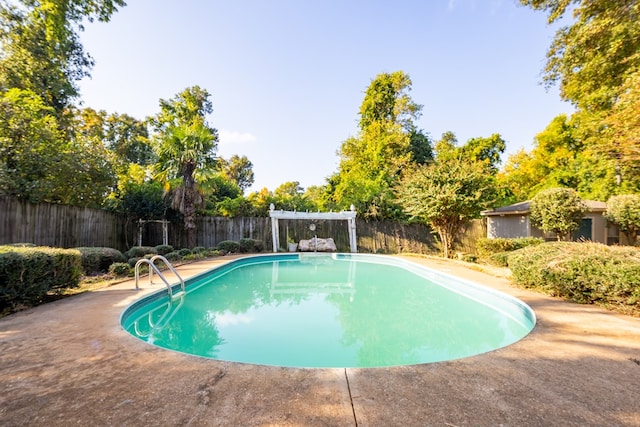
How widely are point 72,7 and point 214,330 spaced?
7.61 meters

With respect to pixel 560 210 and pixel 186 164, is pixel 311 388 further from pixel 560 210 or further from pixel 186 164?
pixel 560 210

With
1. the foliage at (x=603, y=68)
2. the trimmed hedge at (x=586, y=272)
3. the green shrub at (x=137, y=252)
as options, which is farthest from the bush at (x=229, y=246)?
the foliage at (x=603, y=68)

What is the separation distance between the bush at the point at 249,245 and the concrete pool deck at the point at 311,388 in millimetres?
9984

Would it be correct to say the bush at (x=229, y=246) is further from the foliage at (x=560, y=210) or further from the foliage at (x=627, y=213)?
the foliage at (x=627, y=213)

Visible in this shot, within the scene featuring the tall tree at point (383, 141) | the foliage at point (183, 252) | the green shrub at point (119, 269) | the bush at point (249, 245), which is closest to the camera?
the green shrub at point (119, 269)

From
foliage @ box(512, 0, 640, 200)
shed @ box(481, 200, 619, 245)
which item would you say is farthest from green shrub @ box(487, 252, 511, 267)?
shed @ box(481, 200, 619, 245)

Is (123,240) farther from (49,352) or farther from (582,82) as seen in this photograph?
(582,82)

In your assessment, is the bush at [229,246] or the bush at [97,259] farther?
the bush at [229,246]

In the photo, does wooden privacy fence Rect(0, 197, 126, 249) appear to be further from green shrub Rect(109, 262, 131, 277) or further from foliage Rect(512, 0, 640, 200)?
foliage Rect(512, 0, 640, 200)

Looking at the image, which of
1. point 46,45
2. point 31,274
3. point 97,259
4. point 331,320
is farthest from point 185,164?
point 331,320

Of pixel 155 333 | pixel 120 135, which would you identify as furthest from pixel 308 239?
pixel 120 135

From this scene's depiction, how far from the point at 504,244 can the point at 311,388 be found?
9.59m

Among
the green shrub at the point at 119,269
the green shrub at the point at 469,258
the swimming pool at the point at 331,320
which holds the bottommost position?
the swimming pool at the point at 331,320

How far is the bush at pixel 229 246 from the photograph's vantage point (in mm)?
12445
